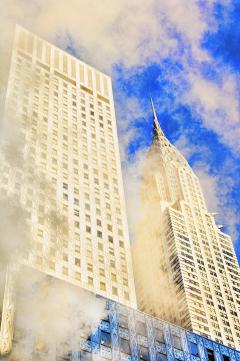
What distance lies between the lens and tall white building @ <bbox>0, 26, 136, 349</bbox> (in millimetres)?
75375

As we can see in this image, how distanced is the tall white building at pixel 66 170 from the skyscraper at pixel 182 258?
136ft

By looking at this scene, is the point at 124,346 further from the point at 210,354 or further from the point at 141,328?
the point at 210,354

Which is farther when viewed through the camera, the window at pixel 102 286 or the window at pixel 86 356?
the window at pixel 102 286

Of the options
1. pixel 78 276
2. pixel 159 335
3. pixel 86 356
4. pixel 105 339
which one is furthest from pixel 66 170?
pixel 86 356

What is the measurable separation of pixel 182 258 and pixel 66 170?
52937mm

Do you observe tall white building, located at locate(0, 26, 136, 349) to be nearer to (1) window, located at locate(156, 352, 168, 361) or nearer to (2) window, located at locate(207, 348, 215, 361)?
(2) window, located at locate(207, 348, 215, 361)

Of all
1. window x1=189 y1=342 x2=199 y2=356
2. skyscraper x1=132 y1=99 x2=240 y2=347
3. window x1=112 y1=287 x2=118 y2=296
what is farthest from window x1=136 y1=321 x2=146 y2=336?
skyscraper x1=132 y1=99 x2=240 y2=347

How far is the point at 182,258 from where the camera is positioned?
436 ft

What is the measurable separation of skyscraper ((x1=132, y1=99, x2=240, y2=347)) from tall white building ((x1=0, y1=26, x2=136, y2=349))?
41315 mm

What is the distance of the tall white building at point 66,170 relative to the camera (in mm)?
75375

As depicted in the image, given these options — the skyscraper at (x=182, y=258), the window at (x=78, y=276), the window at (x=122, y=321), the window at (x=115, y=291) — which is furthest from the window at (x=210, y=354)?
the skyscraper at (x=182, y=258)

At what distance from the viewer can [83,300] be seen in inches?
2028

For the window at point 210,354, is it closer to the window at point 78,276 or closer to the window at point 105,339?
the window at point 105,339

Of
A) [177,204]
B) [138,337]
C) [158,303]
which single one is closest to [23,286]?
[138,337]
